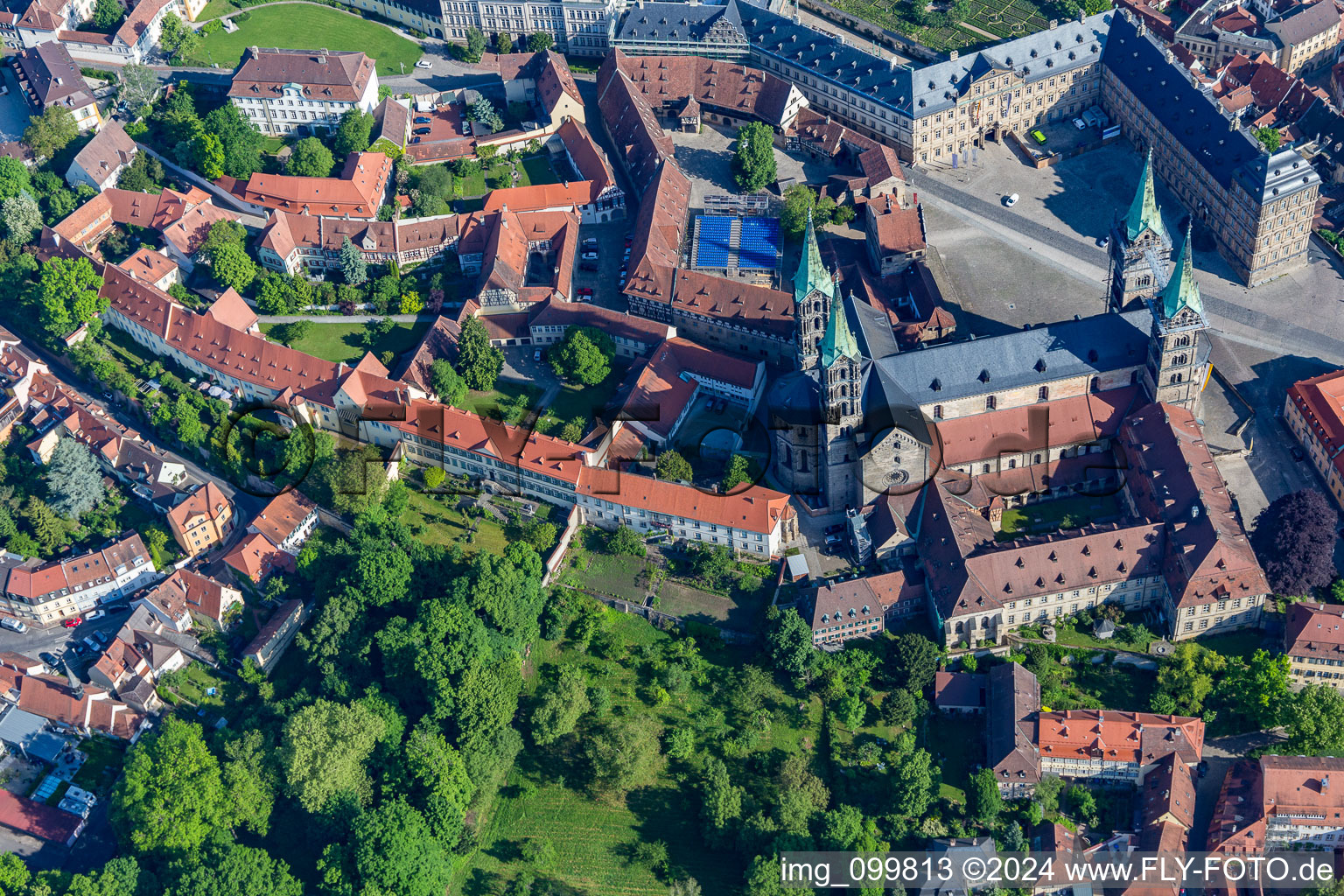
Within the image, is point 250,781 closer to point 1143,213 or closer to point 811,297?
point 811,297

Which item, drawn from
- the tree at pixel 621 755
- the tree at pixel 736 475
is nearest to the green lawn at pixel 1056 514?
the tree at pixel 736 475

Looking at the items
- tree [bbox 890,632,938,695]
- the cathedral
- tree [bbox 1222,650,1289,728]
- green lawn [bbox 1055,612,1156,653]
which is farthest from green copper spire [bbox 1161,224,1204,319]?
tree [bbox 890,632,938,695]

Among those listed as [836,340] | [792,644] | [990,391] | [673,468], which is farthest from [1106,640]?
[673,468]

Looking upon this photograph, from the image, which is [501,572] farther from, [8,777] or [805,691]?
[8,777]

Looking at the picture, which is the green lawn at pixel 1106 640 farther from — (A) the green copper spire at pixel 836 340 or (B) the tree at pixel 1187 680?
(A) the green copper spire at pixel 836 340

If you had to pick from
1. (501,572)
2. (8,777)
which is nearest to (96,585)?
(8,777)

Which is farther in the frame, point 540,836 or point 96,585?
point 96,585
